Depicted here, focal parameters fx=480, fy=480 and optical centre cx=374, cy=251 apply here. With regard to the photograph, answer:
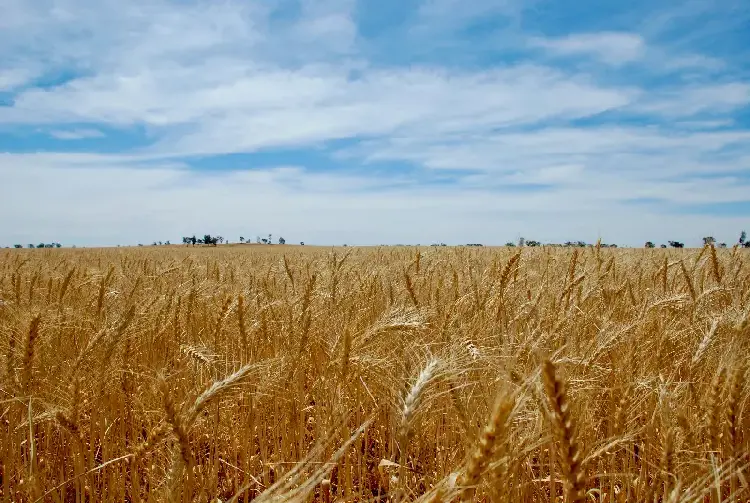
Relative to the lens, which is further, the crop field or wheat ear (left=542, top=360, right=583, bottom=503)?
the crop field

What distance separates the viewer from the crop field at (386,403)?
1.33 m

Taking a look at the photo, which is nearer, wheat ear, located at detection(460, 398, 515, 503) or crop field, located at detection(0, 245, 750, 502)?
wheat ear, located at detection(460, 398, 515, 503)

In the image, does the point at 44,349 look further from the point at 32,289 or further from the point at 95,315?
the point at 32,289

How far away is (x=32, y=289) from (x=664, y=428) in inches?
164

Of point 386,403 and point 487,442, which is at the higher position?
point 487,442

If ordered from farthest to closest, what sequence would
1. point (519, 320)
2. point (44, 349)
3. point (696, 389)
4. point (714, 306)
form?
point (714, 306), point (519, 320), point (44, 349), point (696, 389)

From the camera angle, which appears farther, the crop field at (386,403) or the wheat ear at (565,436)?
the crop field at (386,403)

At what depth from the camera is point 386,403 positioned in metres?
2.26

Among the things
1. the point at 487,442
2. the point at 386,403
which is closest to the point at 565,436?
the point at 487,442

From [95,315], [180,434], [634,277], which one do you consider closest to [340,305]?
[95,315]

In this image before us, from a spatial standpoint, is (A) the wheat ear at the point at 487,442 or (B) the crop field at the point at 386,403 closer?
(A) the wheat ear at the point at 487,442

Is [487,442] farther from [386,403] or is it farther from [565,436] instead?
[386,403]

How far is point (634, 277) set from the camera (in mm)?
5016

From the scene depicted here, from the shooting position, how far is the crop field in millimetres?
1332
